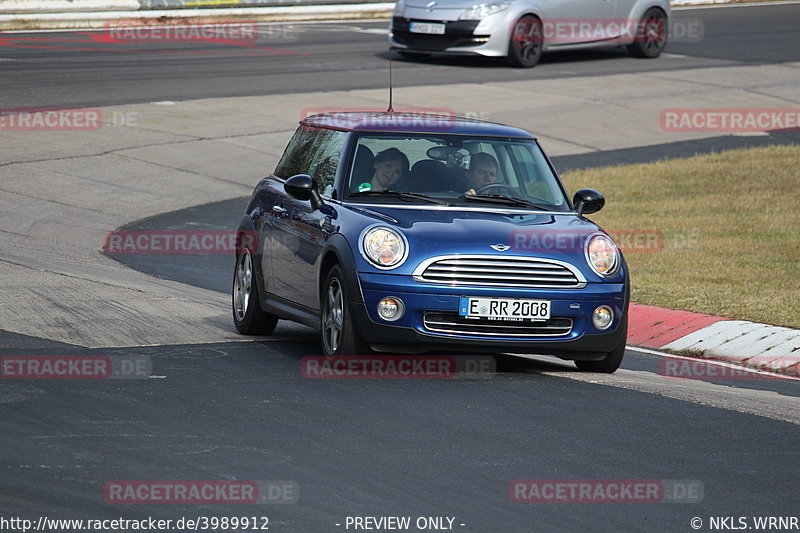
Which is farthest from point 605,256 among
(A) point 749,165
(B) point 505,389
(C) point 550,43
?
(C) point 550,43

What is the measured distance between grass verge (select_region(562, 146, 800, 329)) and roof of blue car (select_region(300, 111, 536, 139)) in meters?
3.08

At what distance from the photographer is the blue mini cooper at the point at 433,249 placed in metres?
8.46

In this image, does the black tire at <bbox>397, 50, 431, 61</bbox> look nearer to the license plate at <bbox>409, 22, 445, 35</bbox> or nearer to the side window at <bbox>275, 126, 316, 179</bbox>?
the license plate at <bbox>409, 22, 445, 35</bbox>

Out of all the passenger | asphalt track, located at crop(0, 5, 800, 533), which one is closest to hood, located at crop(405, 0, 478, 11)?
asphalt track, located at crop(0, 5, 800, 533)

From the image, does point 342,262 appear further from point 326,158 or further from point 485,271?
point 326,158

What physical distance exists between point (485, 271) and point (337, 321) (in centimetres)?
102

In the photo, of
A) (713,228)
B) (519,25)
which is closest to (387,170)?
(713,228)

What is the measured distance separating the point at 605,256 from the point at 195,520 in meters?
4.03

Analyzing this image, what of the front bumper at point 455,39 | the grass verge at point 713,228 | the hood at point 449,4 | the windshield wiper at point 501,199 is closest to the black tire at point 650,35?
the front bumper at point 455,39

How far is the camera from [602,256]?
8805 mm

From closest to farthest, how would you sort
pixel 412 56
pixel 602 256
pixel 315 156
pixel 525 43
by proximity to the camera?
pixel 602 256 < pixel 315 156 < pixel 525 43 < pixel 412 56

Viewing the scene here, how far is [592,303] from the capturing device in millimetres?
8664

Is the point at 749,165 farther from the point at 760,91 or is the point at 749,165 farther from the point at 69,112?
the point at 69,112

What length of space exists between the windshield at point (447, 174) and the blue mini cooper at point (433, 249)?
0.01 m
